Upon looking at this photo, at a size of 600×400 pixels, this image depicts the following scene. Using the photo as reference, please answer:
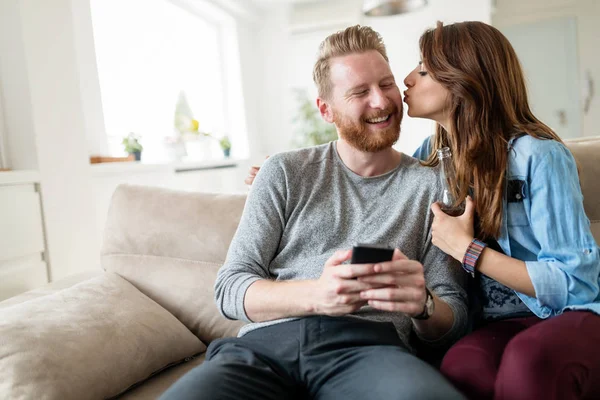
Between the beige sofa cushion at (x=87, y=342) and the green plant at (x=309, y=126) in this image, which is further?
the green plant at (x=309, y=126)

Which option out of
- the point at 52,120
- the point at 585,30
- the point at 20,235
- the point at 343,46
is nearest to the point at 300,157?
the point at 343,46

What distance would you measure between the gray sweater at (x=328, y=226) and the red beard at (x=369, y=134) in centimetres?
8

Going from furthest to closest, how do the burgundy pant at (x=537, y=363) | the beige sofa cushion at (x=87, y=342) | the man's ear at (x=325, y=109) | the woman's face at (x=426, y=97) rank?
the man's ear at (x=325, y=109), the woman's face at (x=426, y=97), the beige sofa cushion at (x=87, y=342), the burgundy pant at (x=537, y=363)

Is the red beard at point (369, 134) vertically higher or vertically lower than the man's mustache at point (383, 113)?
lower

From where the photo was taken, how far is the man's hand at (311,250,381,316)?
3.64 ft

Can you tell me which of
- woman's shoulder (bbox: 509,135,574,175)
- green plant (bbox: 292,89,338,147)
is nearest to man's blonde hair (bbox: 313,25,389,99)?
woman's shoulder (bbox: 509,135,574,175)

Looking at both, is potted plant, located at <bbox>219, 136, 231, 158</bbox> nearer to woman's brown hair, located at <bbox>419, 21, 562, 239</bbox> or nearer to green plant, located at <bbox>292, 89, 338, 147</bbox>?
green plant, located at <bbox>292, 89, 338, 147</bbox>

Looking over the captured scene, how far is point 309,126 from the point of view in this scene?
603cm

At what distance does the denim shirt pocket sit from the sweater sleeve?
576 mm

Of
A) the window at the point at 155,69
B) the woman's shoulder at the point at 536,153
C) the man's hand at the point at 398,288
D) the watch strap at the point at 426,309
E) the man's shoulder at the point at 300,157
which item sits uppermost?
the window at the point at 155,69

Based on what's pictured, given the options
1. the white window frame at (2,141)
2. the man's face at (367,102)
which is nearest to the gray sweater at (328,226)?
the man's face at (367,102)

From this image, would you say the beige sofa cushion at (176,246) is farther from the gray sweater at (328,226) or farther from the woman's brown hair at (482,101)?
the woman's brown hair at (482,101)

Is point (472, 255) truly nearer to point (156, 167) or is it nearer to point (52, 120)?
point (52, 120)

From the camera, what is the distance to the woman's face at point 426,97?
146cm
